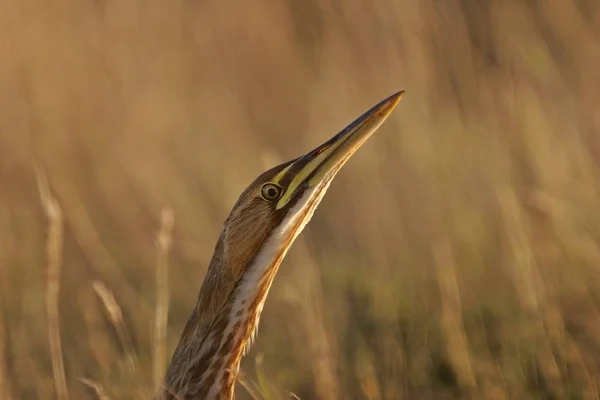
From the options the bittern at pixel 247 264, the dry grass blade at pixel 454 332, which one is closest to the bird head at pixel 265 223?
the bittern at pixel 247 264

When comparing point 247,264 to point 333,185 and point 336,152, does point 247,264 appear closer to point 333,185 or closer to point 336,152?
point 336,152

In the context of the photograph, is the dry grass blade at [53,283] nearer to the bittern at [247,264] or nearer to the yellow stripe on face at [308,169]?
the bittern at [247,264]

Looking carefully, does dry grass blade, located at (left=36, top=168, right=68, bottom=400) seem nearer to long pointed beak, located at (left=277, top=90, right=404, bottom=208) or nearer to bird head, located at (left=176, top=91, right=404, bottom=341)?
bird head, located at (left=176, top=91, right=404, bottom=341)

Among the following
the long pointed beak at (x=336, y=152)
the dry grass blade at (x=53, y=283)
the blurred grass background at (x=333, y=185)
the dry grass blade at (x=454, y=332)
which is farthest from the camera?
the blurred grass background at (x=333, y=185)

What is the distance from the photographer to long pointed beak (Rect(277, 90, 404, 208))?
214cm

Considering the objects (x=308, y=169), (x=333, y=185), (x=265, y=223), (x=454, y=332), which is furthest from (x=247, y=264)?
(x=333, y=185)

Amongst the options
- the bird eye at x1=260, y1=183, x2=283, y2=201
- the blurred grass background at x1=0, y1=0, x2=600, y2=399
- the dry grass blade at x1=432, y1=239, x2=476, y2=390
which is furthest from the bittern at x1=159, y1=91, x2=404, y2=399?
the dry grass blade at x1=432, y1=239, x2=476, y2=390

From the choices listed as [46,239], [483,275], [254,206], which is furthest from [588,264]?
[46,239]

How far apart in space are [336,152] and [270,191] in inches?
5.8

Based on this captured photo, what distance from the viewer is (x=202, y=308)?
2.24 metres

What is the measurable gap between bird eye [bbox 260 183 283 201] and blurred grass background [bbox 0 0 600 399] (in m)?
0.35

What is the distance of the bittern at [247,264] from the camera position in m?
2.18

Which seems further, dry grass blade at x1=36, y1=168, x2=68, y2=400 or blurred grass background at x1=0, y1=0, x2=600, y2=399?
blurred grass background at x1=0, y1=0, x2=600, y2=399

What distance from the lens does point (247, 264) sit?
222 centimetres
